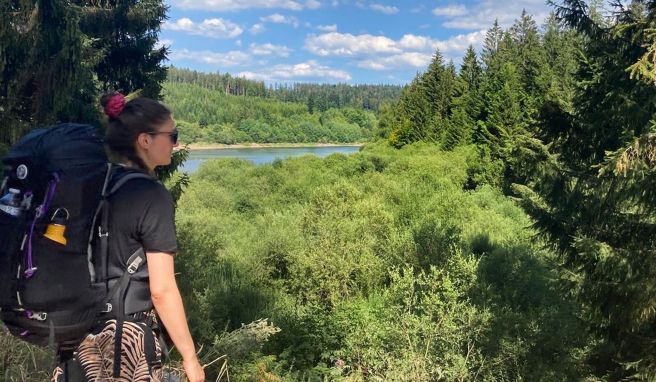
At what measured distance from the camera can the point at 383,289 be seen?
41.9ft

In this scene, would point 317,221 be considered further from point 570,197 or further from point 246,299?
point 570,197

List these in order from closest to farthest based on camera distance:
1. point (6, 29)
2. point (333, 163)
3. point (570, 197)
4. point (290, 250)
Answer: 1. point (570, 197)
2. point (6, 29)
3. point (290, 250)
4. point (333, 163)

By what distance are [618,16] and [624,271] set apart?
365 cm

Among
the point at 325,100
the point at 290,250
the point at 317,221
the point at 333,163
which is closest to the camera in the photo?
the point at 290,250

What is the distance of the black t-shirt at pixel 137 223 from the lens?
6.22ft

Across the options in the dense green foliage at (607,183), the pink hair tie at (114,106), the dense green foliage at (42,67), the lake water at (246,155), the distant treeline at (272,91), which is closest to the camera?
the pink hair tie at (114,106)

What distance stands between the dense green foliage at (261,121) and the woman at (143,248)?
303 feet

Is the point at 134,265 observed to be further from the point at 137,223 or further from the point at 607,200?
the point at 607,200

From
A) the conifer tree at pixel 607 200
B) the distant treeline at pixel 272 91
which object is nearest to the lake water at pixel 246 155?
the conifer tree at pixel 607 200

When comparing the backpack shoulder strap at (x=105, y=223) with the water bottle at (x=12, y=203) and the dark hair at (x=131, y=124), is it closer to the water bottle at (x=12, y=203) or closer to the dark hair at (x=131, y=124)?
the dark hair at (x=131, y=124)

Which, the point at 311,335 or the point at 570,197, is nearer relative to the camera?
the point at 570,197

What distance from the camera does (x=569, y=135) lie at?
7.57m

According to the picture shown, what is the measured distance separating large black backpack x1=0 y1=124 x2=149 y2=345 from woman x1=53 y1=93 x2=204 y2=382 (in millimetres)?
74

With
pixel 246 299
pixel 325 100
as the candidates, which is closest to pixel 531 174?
pixel 246 299
